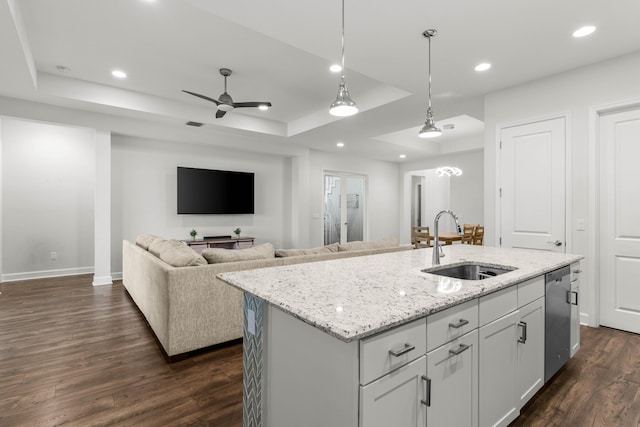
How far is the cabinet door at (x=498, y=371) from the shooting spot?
1.54 m

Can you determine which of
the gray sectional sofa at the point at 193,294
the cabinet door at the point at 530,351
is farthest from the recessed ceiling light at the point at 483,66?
the gray sectional sofa at the point at 193,294

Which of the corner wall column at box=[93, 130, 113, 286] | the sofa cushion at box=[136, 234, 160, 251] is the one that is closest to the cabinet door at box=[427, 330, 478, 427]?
the sofa cushion at box=[136, 234, 160, 251]

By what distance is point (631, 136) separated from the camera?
308 centimetres

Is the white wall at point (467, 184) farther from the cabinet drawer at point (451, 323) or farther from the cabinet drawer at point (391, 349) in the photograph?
the cabinet drawer at point (391, 349)

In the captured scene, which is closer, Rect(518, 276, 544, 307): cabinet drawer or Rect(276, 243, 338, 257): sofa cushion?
Rect(518, 276, 544, 307): cabinet drawer

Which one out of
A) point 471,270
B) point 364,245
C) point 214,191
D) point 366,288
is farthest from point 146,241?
point 471,270

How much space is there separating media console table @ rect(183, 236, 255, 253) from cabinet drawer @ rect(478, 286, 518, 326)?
16.8ft

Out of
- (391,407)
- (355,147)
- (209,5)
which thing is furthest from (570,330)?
(355,147)

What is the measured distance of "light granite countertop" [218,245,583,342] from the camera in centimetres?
109

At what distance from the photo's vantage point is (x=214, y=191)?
6.44m

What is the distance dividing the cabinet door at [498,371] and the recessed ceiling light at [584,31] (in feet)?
8.12

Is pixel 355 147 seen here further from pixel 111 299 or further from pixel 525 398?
pixel 525 398

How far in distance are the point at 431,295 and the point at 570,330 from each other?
1758 mm

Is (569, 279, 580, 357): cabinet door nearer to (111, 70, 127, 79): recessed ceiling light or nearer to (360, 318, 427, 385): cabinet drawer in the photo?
(360, 318, 427, 385): cabinet drawer
